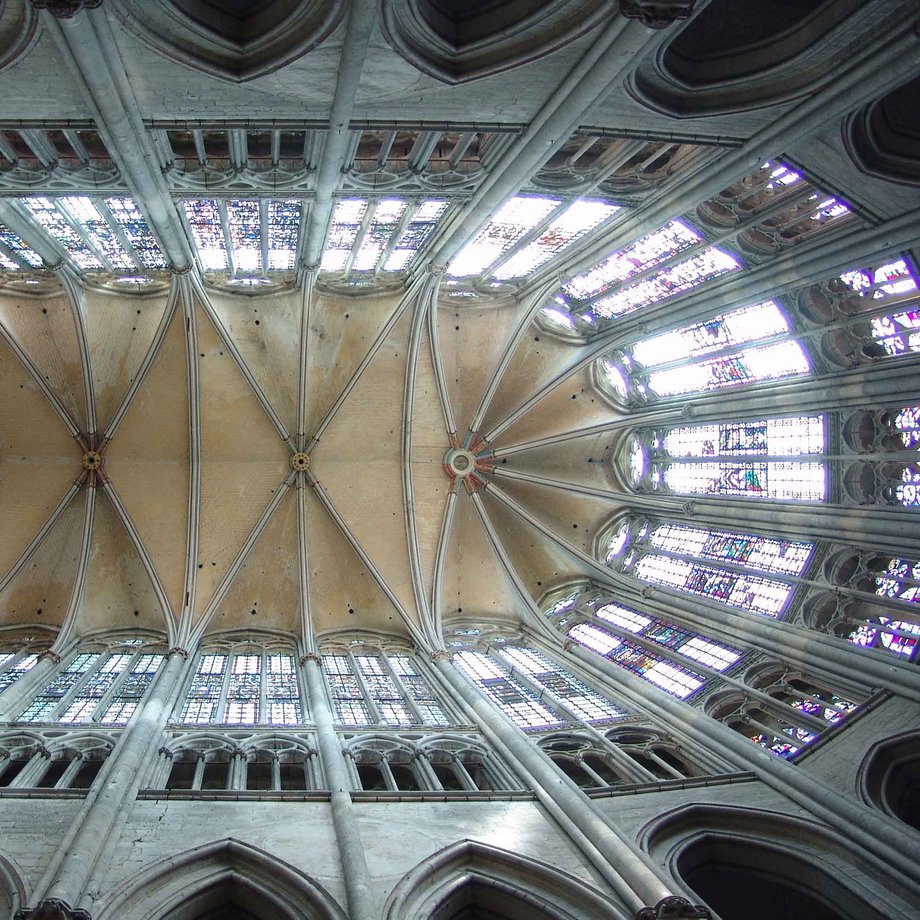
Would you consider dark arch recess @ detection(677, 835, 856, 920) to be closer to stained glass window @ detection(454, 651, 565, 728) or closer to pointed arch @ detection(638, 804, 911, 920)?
pointed arch @ detection(638, 804, 911, 920)

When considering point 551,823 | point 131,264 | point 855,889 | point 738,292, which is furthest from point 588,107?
point 131,264

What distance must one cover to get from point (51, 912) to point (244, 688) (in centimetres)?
1019

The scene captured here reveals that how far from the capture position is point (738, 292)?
17.6m

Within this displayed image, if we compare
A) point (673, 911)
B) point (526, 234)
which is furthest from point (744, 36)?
point (673, 911)

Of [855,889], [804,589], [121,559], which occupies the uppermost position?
[121,559]

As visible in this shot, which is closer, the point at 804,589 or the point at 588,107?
the point at 588,107

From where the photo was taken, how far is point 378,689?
19.2 metres

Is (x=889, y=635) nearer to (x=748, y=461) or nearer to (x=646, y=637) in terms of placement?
(x=646, y=637)

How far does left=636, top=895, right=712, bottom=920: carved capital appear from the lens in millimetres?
9328

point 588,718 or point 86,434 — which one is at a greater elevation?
point 86,434

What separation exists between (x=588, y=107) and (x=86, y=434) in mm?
18168

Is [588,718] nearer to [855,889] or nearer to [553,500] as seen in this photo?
[855,889]

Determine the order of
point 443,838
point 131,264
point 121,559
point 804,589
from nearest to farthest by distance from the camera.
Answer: point 443,838
point 804,589
point 131,264
point 121,559

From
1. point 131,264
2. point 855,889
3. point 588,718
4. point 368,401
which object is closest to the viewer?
point 855,889
